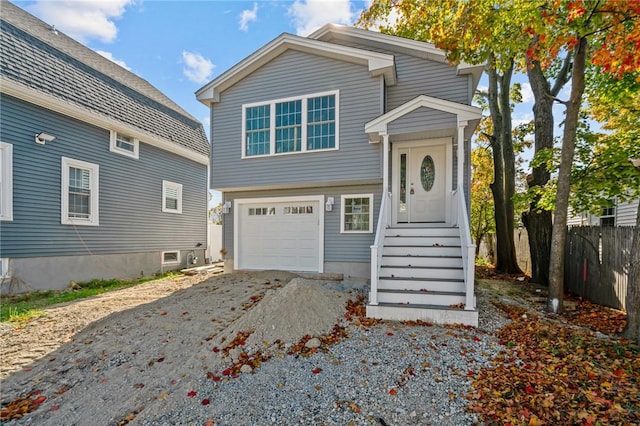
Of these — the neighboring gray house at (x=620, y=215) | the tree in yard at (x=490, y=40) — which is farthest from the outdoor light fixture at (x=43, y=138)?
the neighboring gray house at (x=620, y=215)

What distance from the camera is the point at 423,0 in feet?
28.7

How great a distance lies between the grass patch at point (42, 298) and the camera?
19.0ft

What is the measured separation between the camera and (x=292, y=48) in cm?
822

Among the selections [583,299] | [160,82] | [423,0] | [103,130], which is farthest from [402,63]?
[160,82]

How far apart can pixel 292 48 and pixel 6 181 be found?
784cm

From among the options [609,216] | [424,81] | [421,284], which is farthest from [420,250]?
[609,216]

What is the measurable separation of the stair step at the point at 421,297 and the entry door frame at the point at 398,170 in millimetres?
2427

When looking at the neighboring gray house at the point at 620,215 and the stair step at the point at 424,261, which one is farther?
the neighboring gray house at the point at 620,215

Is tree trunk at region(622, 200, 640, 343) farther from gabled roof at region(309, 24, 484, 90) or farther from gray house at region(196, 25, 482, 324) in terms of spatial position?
gabled roof at region(309, 24, 484, 90)

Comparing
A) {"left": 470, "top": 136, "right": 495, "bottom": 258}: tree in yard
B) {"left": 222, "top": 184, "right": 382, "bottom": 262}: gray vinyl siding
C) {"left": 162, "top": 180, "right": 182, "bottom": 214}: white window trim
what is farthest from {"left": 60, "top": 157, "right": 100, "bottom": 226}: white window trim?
{"left": 470, "top": 136, "right": 495, "bottom": 258}: tree in yard

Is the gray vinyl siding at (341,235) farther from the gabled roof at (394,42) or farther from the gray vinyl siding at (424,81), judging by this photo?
the gabled roof at (394,42)

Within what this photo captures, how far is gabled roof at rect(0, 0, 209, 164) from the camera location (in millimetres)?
7473

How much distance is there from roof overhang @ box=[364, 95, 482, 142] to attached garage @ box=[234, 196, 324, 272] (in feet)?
8.73

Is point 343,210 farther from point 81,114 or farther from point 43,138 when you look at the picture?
point 43,138
